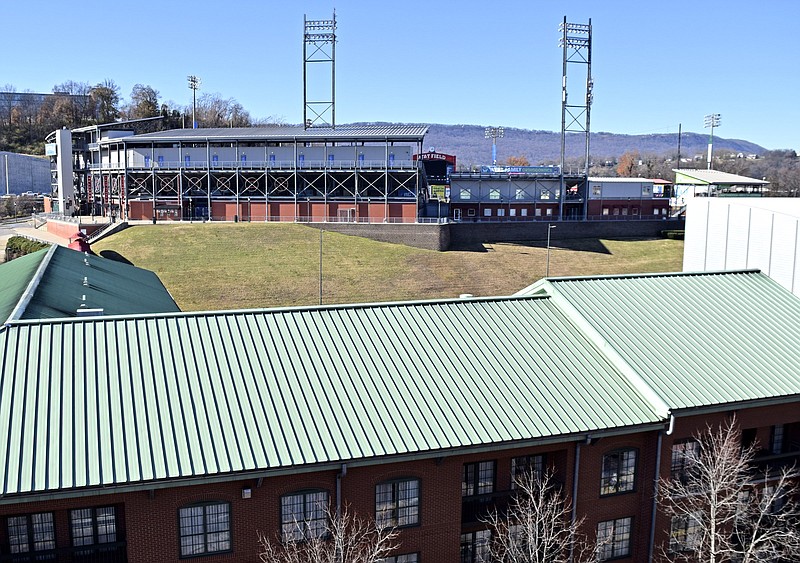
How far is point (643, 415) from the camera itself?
19828 mm

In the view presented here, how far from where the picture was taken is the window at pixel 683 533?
2106 cm

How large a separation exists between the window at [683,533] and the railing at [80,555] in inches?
596

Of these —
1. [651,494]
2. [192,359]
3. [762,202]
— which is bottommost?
[651,494]

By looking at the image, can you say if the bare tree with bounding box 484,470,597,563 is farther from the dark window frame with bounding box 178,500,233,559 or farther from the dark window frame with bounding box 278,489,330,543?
the dark window frame with bounding box 178,500,233,559

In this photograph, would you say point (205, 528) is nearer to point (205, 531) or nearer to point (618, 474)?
point (205, 531)

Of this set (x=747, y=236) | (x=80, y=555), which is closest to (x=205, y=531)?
(x=80, y=555)

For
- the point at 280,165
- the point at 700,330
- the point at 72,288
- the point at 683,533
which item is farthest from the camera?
the point at 280,165

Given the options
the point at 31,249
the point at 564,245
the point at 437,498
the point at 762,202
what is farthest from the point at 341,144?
the point at 437,498

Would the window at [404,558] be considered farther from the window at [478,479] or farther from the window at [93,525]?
the window at [93,525]

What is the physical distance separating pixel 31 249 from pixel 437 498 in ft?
213

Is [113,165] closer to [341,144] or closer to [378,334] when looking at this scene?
[341,144]

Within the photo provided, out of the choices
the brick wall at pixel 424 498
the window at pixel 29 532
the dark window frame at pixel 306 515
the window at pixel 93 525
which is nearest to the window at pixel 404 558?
the brick wall at pixel 424 498

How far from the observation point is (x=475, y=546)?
19766 mm

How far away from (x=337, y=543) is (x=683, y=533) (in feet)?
37.8
